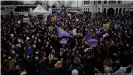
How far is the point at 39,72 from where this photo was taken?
351 inches

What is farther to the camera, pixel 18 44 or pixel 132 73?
pixel 18 44

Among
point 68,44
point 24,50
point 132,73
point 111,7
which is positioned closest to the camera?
point 132,73

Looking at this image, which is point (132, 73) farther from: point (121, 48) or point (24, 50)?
point (24, 50)

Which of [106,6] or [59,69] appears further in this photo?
[106,6]

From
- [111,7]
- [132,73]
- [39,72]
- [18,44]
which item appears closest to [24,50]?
[18,44]

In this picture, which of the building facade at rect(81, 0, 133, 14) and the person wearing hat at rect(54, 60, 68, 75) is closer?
the person wearing hat at rect(54, 60, 68, 75)

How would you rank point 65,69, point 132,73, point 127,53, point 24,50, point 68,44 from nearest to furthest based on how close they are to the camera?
1. point 132,73
2. point 65,69
3. point 127,53
4. point 24,50
5. point 68,44

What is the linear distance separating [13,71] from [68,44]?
5511 mm

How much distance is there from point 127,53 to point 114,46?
1313 millimetres

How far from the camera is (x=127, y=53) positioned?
10750mm

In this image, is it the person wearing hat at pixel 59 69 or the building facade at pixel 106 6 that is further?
the building facade at pixel 106 6

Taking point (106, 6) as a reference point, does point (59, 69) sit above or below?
above

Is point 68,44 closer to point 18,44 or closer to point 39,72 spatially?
point 18,44

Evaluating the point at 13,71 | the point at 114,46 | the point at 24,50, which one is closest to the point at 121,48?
the point at 114,46
